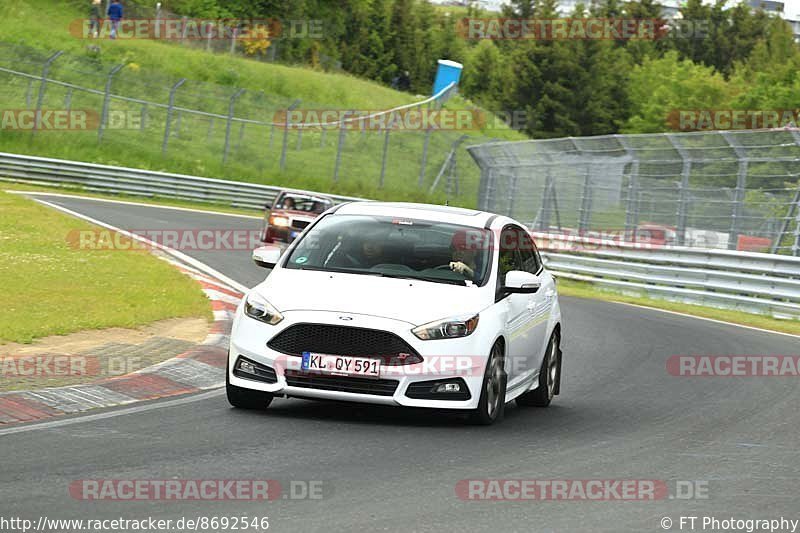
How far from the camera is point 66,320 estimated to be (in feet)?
44.1

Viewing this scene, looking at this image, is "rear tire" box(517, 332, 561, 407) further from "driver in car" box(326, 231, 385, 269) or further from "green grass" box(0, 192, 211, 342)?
"green grass" box(0, 192, 211, 342)

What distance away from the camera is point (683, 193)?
25578 mm

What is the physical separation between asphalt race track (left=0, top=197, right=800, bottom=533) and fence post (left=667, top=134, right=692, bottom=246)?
13.5 m

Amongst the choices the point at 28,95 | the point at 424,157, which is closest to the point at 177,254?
the point at 28,95

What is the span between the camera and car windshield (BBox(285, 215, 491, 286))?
383 inches

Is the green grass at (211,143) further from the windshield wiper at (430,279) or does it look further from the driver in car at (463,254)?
the windshield wiper at (430,279)

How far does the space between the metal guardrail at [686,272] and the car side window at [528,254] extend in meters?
11.3

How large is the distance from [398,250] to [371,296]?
933 millimetres

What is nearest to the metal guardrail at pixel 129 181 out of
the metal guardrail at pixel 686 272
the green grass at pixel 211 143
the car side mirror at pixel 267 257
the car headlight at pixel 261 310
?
A: the green grass at pixel 211 143

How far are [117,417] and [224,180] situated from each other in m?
36.5

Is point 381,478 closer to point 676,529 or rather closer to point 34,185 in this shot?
point 676,529

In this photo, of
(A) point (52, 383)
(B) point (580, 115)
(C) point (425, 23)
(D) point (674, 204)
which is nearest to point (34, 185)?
(D) point (674, 204)

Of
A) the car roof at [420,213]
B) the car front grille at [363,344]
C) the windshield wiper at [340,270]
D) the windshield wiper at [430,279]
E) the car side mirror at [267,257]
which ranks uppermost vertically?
the car roof at [420,213]

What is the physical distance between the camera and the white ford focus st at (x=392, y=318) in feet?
28.9
